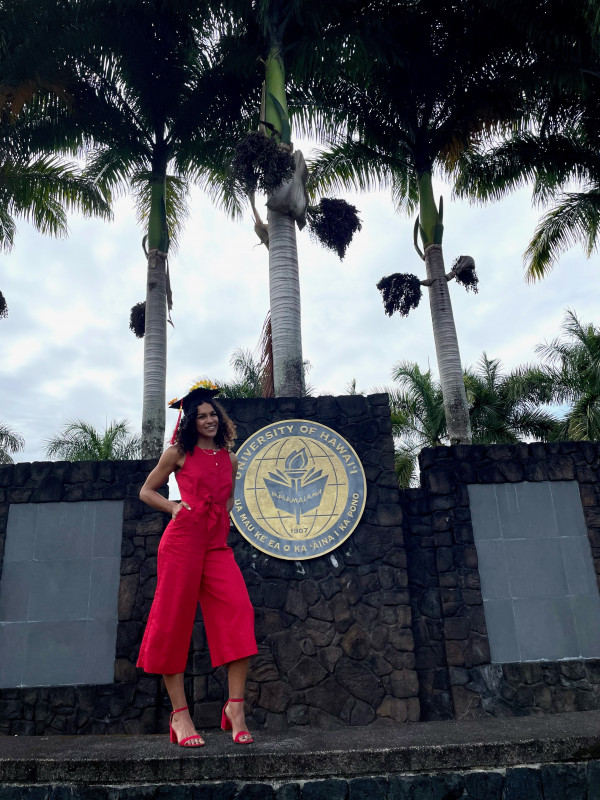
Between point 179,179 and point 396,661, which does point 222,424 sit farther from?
point 179,179

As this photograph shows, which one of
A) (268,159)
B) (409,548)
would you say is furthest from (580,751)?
(268,159)

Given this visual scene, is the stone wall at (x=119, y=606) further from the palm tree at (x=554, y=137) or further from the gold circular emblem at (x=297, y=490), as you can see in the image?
the palm tree at (x=554, y=137)

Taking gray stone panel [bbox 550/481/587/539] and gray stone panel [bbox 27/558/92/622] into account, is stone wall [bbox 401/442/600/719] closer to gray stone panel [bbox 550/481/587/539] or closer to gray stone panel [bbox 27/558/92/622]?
gray stone panel [bbox 550/481/587/539]

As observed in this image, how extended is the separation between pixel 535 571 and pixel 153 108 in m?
8.62

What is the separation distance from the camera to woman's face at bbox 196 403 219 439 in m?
3.80

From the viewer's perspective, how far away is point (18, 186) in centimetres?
1098

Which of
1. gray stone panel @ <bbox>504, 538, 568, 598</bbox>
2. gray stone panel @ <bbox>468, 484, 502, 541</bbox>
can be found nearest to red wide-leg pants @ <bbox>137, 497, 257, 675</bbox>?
gray stone panel @ <bbox>468, 484, 502, 541</bbox>

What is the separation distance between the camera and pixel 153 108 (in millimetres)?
10445

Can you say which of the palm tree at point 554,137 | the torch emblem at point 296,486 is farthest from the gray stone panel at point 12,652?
the palm tree at point 554,137

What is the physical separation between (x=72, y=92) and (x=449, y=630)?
29.8 ft

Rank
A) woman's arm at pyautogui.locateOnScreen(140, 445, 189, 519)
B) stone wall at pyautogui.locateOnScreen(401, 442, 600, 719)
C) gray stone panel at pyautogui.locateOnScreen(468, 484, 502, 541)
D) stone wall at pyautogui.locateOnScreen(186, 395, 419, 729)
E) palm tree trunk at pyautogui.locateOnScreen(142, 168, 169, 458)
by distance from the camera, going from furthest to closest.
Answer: palm tree trunk at pyautogui.locateOnScreen(142, 168, 169, 458) < gray stone panel at pyautogui.locateOnScreen(468, 484, 502, 541) < stone wall at pyautogui.locateOnScreen(401, 442, 600, 719) < stone wall at pyautogui.locateOnScreen(186, 395, 419, 729) < woman's arm at pyautogui.locateOnScreen(140, 445, 189, 519)

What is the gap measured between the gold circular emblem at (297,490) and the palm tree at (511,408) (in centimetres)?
1311

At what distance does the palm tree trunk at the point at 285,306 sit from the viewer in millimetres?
7324

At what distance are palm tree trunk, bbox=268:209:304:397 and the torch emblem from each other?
3.82 feet
